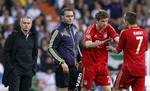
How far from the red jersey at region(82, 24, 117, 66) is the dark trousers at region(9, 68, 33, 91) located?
1156 millimetres

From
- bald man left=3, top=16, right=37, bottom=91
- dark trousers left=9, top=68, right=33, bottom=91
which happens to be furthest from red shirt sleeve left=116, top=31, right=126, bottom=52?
dark trousers left=9, top=68, right=33, bottom=91

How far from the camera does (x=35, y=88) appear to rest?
62.2 ft

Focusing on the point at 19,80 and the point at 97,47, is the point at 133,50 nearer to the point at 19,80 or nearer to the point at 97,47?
the point at 97,47

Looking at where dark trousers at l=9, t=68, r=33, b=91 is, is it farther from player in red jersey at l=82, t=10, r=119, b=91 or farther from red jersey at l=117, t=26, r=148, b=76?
red jersey at l=117, t=26, r=148, b=76

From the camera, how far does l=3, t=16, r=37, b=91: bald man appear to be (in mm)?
13273

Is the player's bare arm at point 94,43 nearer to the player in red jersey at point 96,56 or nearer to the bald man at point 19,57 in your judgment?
the player in red jersey at point 96,56

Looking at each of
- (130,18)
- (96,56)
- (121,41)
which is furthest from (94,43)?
(130,18)

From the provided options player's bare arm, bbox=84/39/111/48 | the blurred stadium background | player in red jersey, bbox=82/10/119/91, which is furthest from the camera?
the blurred stadium background

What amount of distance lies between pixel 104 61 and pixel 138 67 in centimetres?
107

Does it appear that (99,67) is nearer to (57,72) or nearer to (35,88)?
(57,72)

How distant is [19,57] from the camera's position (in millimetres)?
13344

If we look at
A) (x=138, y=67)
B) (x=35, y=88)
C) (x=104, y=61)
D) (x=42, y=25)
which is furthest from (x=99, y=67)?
(x=42, y=25)

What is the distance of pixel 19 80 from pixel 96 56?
1.55m

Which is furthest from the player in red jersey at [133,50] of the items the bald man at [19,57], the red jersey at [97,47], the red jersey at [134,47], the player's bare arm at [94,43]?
the bald man at [19,57]
